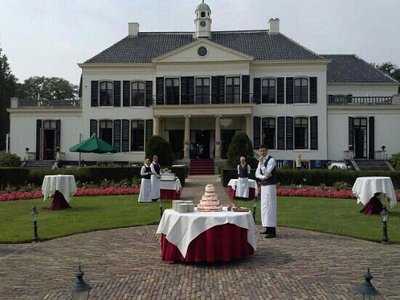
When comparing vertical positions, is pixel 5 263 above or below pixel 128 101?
below

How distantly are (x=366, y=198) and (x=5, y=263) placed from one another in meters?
10.4

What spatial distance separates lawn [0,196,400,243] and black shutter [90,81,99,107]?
24405 millimetres

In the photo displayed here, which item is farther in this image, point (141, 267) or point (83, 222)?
point (83, 222)

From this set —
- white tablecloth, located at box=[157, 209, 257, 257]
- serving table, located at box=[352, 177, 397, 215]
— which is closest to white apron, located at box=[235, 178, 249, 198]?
serving table, located at box=[352, 177, 397, 215]

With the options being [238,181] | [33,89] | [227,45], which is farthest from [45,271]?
[33,89]


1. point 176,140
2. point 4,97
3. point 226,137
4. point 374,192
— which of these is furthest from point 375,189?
point 4,97

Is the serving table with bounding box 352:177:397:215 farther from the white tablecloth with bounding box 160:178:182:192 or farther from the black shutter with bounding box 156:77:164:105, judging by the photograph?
the black shutter with bounding box 156:77:164:105

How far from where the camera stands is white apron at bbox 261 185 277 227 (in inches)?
483

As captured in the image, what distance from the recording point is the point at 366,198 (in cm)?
1636

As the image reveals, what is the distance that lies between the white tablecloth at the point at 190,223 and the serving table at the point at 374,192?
743 cm

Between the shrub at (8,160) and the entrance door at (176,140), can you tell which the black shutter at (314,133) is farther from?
the shrub at (8,160)

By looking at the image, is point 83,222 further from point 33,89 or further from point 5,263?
point 33,89

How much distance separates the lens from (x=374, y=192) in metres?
16.2

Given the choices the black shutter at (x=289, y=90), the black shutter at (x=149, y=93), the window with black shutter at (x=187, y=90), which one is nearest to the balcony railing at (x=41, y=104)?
the black shutter at (x=149, y=93)
